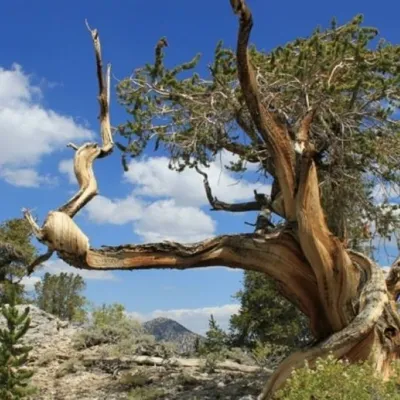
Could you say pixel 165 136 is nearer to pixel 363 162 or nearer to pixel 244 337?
pixel 363 162

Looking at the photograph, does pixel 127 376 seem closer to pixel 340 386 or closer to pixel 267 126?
pixel 267 126

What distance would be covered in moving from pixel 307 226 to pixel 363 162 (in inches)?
99.5

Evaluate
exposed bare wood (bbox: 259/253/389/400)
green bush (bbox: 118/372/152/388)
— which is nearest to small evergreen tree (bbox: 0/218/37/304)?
green bush (bbox: 118/372/152/388)

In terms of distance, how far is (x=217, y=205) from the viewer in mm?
11648

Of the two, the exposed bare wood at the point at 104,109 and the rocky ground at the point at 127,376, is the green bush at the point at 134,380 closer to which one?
the rocky ground at the point at 127,376

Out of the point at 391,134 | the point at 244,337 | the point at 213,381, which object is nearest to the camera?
the point at 391,134

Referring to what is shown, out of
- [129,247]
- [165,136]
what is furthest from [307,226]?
[165,136]

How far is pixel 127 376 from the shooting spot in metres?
11.4

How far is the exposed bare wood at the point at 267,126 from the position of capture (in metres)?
7.82

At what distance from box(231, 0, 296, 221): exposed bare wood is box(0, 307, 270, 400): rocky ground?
337 cm

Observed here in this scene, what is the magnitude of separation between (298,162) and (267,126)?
0.68 meters

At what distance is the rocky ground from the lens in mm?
10633

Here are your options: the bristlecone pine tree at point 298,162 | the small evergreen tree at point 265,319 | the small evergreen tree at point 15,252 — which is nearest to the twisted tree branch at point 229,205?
the bristlecone pine tree at point 298,162

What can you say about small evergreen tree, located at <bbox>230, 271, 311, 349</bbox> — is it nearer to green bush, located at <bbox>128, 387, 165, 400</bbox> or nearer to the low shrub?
the low shrub
